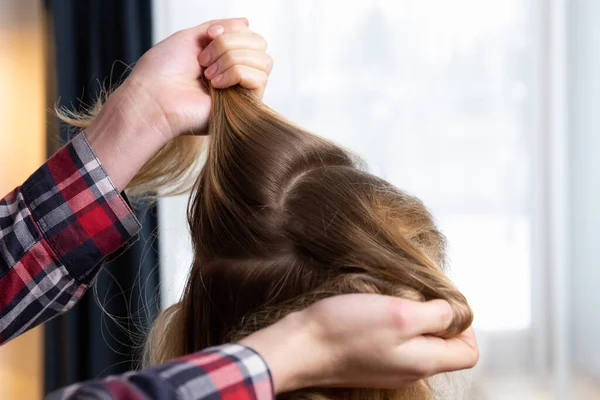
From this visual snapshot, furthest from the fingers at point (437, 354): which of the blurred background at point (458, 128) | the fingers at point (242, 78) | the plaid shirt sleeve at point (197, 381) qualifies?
the blurred background at point (458, 128)

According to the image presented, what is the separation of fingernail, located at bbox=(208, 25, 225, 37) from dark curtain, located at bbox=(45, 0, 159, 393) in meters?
1.57

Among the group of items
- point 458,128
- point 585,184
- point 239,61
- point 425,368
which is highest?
point 458,128

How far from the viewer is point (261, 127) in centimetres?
86

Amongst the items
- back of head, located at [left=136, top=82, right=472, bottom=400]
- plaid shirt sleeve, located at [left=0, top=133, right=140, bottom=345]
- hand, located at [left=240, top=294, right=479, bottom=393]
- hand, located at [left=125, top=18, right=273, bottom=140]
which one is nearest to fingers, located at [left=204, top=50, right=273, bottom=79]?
hand, located at [left=125, top=18, right=273, bottom=140]

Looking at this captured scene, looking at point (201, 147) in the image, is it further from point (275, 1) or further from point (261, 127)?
point (275, 1)

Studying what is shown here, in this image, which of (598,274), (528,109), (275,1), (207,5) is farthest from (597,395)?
(207,5)

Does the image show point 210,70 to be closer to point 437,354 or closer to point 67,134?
point 437,354

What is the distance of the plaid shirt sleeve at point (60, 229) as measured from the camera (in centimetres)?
97

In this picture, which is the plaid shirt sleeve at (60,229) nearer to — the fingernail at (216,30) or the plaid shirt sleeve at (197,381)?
the fingernail at (216,30)

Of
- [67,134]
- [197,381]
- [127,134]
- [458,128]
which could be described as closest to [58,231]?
[127,134]

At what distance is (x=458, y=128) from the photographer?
2609 millimetres

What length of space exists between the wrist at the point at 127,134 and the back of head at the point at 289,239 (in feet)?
0.47

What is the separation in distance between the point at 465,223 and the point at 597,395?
76 centimetres

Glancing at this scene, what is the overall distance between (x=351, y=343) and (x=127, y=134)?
19.5 inches
